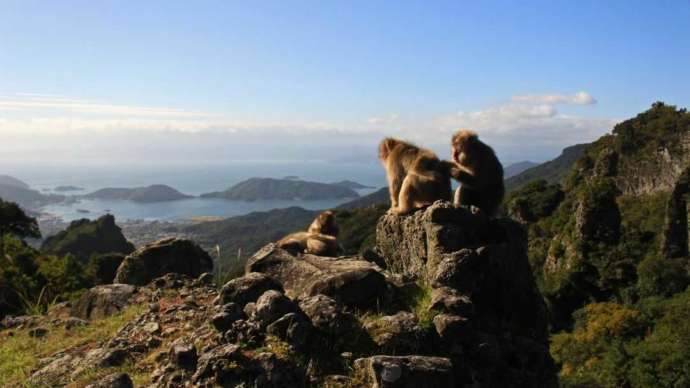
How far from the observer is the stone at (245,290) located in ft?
19.4

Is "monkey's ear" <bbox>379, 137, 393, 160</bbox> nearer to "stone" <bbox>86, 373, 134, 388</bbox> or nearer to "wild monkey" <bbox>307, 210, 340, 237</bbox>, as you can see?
"wild monkey" <bbox>307, 210, 340, 237</bbox>

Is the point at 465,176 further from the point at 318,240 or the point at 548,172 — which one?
the point at 548,172

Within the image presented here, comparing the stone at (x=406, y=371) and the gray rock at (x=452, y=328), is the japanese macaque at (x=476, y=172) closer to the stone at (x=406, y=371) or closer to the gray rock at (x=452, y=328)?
the gray rock at (x=452, y=328)

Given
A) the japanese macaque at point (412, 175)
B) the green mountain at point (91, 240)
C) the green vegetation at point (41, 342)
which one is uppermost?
the japanese macaque at point (412, 175)

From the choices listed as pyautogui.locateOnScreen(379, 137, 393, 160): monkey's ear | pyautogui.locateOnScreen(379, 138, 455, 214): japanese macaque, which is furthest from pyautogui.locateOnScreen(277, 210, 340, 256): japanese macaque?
pyautogui.locateOnScreen(379, 137, 393, 160): monkey's ear

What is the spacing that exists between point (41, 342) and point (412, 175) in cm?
599

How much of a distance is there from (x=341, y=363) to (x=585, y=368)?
32711 millimetres

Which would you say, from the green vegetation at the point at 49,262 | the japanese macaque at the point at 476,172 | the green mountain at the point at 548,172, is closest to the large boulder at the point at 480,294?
the japanese macaque at the point at 476,172

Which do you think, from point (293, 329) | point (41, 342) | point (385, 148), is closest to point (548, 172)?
point (385, 148)

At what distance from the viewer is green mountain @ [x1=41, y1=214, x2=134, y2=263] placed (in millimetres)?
74438

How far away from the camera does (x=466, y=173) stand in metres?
9.73

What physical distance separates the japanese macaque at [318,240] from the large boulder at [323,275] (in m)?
2.07

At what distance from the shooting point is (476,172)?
9820 mm

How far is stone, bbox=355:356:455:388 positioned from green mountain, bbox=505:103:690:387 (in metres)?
27.0
